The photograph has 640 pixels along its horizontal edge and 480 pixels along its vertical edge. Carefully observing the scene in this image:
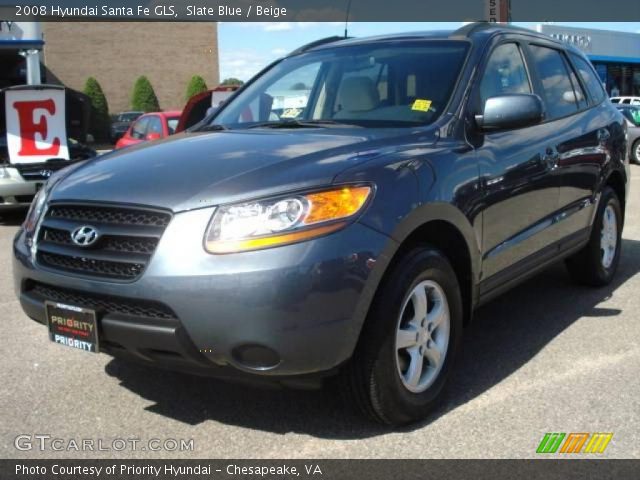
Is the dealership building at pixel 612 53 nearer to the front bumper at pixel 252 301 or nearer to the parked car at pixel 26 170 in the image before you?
the parked car at pixel 26 170

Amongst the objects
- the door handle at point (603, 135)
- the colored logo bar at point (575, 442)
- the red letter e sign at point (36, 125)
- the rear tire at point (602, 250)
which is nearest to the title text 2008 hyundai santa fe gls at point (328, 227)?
the colored logo bar at point (575, 442)

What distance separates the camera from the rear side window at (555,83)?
4508 mm

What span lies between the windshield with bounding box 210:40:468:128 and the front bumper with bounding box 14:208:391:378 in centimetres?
120

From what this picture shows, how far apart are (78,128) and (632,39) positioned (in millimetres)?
40824

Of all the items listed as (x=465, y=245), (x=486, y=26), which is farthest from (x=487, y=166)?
(x=486, y=26)

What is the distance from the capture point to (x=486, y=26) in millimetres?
4152

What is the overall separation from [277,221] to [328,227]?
194mm

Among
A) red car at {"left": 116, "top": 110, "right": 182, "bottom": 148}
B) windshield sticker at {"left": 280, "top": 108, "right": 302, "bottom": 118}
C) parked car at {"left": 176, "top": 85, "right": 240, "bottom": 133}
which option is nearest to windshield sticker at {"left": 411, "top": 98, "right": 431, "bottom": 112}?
windshield sticker at {"left": 280, "top": 108, "right": 302, "bottom": 118}

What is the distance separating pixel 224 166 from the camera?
2.91 meters

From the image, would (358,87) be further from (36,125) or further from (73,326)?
(36,125)

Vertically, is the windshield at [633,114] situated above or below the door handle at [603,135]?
below

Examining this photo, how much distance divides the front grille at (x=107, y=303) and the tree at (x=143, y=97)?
39396 mm

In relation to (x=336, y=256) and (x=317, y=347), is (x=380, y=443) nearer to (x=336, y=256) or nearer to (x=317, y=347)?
(x=317, y=347)

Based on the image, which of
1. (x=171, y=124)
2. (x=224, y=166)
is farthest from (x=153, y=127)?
(x=224, y=166)
